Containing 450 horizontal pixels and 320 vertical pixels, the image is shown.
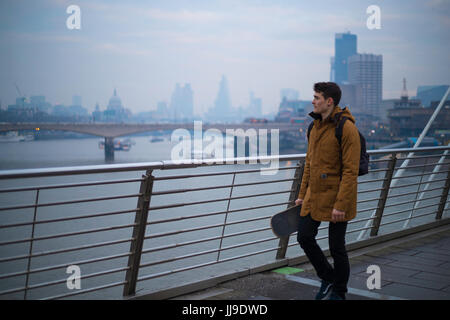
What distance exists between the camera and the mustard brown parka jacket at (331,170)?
299cm

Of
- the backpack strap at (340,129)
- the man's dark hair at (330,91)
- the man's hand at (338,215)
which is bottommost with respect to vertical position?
the man's hand at (338,215)

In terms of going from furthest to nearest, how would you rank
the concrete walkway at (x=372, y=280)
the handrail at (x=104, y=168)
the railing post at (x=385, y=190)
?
the railing post at (x=385, y=190) < the concrete walkway at (x=372, y=280) < the handrail at (x=104, y=168)

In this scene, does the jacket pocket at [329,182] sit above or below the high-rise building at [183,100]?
below

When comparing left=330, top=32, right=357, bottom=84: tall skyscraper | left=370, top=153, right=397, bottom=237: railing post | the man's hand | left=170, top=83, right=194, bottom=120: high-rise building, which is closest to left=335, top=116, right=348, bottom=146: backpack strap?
the man's hand

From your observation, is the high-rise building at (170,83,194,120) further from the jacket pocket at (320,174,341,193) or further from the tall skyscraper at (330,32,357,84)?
the jacket pocket at (320,174,341,193)

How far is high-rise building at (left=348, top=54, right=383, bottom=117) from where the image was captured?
7638 cm

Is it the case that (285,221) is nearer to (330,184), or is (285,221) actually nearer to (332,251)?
(332,251)

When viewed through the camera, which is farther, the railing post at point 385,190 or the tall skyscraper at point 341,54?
the tall skyscraper at point 341,54

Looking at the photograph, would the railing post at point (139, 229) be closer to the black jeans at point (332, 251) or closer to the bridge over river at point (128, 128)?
the black jeans at point (332, 251)

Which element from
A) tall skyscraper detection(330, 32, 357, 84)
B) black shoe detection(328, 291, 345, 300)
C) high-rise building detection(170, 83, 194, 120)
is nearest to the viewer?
black shoe detection(328, 291, 345, 300)

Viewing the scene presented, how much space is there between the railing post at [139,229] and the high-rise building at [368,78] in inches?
2756

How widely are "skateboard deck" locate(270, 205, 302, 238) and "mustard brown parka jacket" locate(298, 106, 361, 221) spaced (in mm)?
174

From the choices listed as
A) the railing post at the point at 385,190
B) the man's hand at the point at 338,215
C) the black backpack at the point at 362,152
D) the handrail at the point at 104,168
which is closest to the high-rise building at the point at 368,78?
the railing post at the point at 385,190

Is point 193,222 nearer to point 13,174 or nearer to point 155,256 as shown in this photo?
point 155,256
